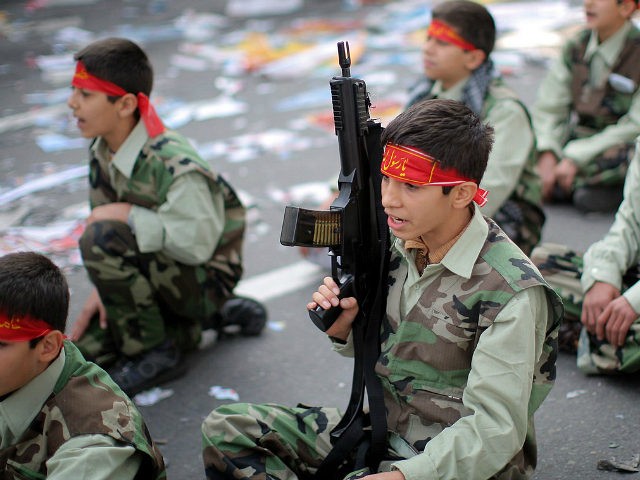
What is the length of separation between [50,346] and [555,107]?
398 centimetres

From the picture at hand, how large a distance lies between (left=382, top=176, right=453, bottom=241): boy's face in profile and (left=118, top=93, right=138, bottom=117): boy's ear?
175 cm

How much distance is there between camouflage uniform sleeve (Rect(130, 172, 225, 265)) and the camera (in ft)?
12.6

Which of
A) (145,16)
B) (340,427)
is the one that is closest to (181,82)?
(145,16)

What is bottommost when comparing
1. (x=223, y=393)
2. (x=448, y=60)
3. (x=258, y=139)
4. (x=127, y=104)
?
(x=258, y=139)

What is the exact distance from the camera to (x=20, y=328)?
2627 millimetres

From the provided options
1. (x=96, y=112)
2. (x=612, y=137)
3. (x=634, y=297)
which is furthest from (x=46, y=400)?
(x=612, y=137)

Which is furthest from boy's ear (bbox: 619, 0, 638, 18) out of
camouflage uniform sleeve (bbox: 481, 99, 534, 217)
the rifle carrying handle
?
the rifle carrying handle

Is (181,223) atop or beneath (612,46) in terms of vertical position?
beneath

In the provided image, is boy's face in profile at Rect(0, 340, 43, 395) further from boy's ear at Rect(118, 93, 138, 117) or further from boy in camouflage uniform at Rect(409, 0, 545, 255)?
boy in camouflage uniform at Rect(409, 0, 545, 255)

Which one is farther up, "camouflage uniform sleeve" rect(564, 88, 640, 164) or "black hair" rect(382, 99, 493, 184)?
"black hair" rect(382, 99, 493, 184)

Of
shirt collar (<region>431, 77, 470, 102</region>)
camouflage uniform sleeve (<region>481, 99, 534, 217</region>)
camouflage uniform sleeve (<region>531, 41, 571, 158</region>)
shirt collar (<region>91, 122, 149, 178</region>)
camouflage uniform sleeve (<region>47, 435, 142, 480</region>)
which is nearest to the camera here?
camouflage uniform sleeve (<region>47, 435, 142, 480</region>)

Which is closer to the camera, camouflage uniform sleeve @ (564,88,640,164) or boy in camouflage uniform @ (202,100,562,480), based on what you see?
boy in camouflage uniform @ (202,100,562,480)

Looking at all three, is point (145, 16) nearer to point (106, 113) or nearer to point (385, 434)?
point (106, 113)

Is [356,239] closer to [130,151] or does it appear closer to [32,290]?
[32,290]
